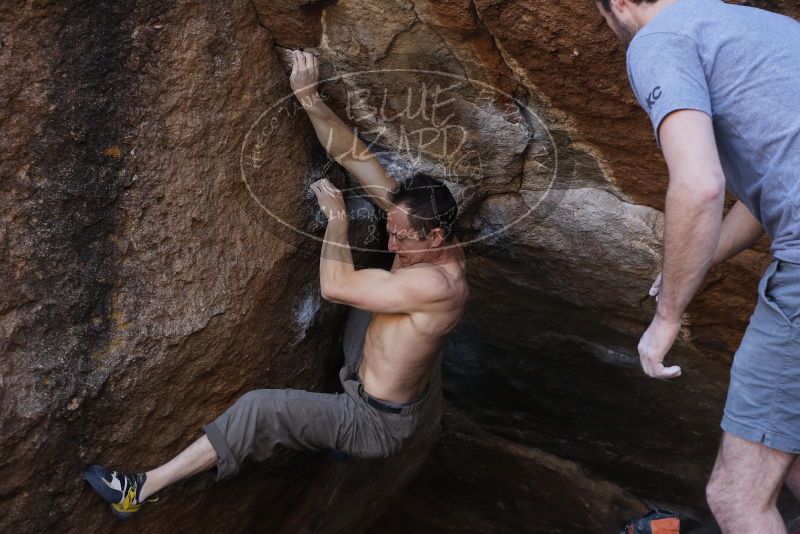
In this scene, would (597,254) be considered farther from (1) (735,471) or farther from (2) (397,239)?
(1) (735,471)

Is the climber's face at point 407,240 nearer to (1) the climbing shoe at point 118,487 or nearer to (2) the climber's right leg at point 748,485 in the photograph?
(1) the climbing shoe at point 118,487

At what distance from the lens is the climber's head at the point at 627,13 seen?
2291mm

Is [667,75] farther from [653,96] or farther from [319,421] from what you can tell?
[319,421]

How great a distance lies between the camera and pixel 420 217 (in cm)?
321

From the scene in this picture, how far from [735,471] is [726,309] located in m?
1.17

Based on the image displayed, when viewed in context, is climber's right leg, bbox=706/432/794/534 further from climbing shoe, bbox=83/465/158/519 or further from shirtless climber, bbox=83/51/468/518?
climbing shoe, bbox=83/465/158/519

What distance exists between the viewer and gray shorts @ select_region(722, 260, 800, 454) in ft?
7.34

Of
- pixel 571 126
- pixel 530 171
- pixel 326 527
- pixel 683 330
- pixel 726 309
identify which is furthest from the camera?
pixel 326 527

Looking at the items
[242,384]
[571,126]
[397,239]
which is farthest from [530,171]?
[242,384]

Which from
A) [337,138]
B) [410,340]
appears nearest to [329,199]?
[337,138]

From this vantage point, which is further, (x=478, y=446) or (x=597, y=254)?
(x=478, y=446)

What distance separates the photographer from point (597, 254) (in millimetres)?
3449

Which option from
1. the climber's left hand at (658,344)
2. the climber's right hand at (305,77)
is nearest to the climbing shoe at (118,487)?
the climber's right hand at (305,77)

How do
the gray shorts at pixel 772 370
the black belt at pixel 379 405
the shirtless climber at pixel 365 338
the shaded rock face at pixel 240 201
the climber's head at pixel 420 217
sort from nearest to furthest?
the gray shorts at pixel 772 370, the shaded rock face at pixel 240 201, the shirtless climber at pixel 365 338, the climber's head at pixel 420 217, the black belt at pixel 379 405
